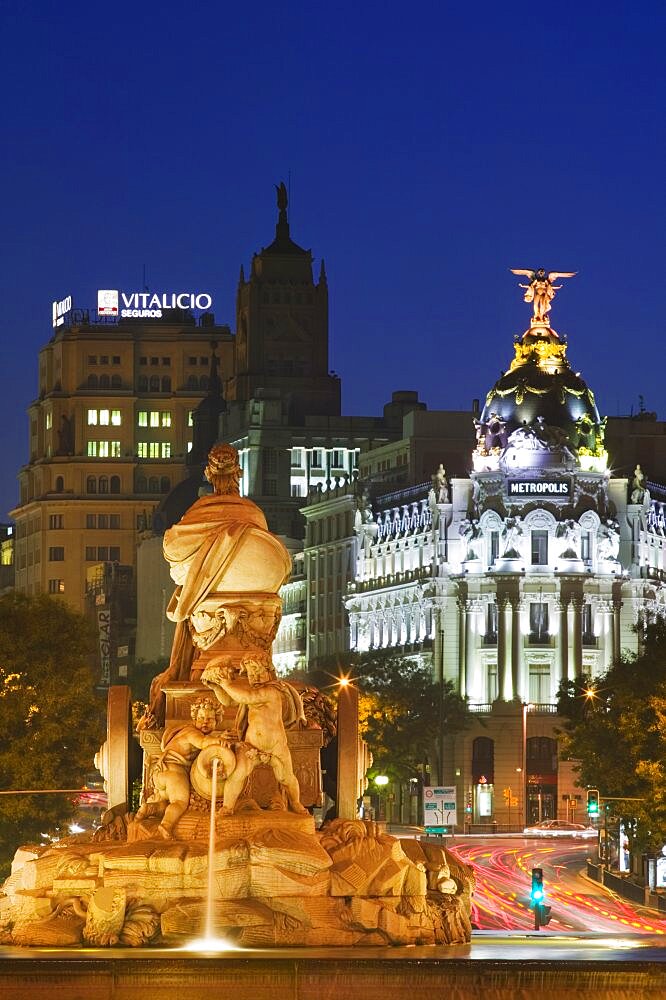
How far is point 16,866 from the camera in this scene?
43.2 meters

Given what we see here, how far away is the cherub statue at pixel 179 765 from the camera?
42094 millimetres

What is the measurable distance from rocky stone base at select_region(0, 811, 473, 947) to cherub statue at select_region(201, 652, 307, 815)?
4.37 feet

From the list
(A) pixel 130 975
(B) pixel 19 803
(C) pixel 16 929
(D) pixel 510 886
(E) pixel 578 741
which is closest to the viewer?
(A) pixel 130 975

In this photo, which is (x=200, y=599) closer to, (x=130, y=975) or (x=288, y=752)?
(x=288, y=752)

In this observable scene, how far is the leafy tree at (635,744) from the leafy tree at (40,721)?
20.1 meters

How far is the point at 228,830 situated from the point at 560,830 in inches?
5393

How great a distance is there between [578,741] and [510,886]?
22.7 m

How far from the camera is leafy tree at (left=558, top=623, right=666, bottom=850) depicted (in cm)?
10781

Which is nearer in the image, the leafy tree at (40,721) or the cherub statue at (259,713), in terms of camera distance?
the cherub statue at (259,713)

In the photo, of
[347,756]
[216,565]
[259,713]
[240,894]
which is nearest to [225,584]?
[216,565]

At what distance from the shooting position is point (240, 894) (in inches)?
1590

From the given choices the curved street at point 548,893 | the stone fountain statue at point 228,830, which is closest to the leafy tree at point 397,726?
the curved street at point 548,893

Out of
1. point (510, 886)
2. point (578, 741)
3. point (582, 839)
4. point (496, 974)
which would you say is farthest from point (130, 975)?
point (582, 839)

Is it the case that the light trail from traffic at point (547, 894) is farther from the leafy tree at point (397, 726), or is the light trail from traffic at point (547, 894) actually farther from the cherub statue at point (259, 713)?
the leafy tree at point (397, 726)
